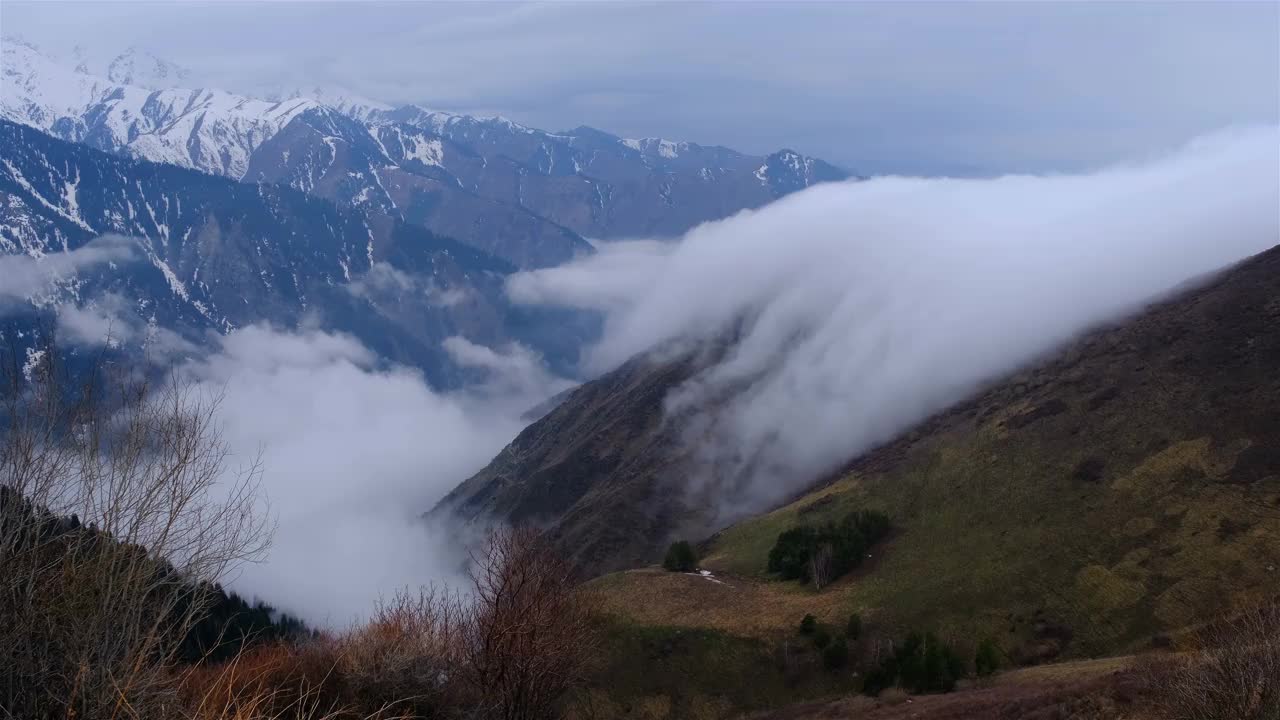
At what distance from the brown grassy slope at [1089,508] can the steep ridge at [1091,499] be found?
222 mm

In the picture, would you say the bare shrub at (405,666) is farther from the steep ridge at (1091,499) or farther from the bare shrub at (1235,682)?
the steep ridge at (1091,499)

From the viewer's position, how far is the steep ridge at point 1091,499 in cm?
7056

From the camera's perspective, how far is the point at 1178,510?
79625 mm

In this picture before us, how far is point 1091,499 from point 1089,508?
1798 mm

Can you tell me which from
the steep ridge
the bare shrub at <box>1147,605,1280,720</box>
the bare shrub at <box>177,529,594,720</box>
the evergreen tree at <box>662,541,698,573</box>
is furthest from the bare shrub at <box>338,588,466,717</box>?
the evergreen tree at <box>662,541,698,573</box>

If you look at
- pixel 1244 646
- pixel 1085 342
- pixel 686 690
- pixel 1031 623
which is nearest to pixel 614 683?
pixel 686 690

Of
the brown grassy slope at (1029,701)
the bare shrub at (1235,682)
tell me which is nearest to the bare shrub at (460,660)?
the brown grassy slope at (1029,701)

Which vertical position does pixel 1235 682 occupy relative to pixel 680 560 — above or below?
above

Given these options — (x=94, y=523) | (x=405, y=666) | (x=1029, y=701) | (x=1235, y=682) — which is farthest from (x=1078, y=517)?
(x=94, y=523)

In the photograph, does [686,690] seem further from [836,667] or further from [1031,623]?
[1031,623]

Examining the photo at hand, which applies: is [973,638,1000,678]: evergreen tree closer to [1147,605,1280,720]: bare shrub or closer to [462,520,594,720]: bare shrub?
[1147,605,1280,720]: bare shrub

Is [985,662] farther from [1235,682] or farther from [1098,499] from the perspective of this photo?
[1235,682]

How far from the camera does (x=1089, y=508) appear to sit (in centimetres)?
8594

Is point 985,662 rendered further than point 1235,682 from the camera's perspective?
Yes
